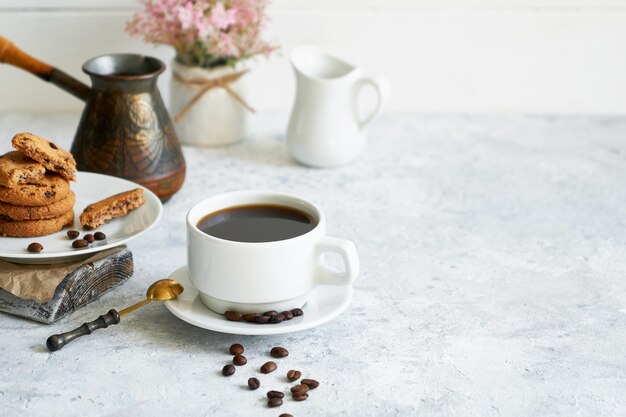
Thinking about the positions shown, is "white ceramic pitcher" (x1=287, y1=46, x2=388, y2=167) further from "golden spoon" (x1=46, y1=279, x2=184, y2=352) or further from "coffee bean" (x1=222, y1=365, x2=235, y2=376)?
"coffee bean" (x1=222, y1=365, x2=235, y2=376)

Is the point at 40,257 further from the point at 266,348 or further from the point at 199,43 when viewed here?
the point at 199,43

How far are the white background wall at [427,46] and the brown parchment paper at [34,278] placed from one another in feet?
2.86

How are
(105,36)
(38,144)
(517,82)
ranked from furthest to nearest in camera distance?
(517,82), (105,36), (38,144)

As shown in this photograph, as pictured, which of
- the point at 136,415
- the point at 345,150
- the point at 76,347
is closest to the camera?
the point at 136,415

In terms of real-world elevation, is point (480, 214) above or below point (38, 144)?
below

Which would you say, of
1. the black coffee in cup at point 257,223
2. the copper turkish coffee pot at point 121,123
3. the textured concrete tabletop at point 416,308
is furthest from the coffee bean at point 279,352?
the copper turkish coffee pot at point 121,123

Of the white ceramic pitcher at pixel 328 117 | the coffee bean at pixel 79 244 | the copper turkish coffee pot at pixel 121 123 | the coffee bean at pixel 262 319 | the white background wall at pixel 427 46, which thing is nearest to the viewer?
the coffee bean at pixel 262 319

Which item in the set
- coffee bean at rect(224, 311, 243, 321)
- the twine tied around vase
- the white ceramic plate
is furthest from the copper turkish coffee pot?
coffee bean at rect(224, 311, 243, 321)

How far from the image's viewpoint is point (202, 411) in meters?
0.97

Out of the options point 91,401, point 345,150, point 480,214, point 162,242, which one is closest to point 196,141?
point 345,150

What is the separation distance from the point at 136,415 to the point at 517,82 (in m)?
1.37

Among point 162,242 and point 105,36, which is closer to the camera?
point 162,242

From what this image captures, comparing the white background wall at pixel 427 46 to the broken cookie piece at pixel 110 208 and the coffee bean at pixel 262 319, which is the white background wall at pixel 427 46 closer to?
the broken cookie piece at pixel 110 208

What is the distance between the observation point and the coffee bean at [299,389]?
3.27ft
